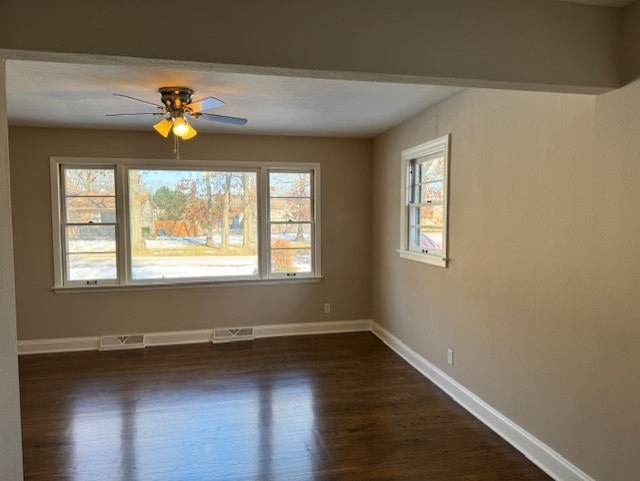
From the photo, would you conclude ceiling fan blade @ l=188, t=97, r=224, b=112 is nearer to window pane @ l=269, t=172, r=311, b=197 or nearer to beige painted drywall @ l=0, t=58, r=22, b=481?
beige painted drywall @ l=0, t=58, r=22, b=481

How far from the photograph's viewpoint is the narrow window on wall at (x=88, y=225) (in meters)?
4.68

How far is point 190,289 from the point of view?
5.00 meters

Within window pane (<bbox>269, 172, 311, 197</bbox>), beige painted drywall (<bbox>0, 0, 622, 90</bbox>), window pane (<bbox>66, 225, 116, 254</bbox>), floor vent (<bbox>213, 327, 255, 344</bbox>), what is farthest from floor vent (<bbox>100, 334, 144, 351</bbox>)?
beige painted drywall (<bbox>0, 0, 622, 90</bbox>)

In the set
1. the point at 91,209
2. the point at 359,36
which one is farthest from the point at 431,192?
the point at 91,209

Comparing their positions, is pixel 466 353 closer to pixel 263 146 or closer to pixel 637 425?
pixel 637 425

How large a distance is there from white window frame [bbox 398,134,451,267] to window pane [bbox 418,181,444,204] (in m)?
0.19

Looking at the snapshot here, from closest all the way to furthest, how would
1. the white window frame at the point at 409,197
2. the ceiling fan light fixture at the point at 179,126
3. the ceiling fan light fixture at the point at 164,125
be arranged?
the ceiling fan light fixture at the point at 179,126
the ceiling fan light fixture at the point at 164,125
the white window frame at the point at 409,197

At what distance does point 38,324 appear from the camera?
4668 millimetres

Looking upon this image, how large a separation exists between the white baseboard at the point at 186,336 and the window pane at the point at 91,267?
0.68 m

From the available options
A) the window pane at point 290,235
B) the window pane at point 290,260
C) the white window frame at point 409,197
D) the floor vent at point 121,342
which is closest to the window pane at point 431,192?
the white window frame at point 409,197

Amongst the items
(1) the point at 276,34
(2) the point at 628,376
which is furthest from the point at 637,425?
(1) the point at 276,34

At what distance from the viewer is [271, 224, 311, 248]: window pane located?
523 cm

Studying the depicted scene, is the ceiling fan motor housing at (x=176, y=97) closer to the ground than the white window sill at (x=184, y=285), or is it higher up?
higher up

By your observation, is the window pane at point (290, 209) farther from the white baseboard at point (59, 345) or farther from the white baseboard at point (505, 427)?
the white baseboard at point (59, 345)
